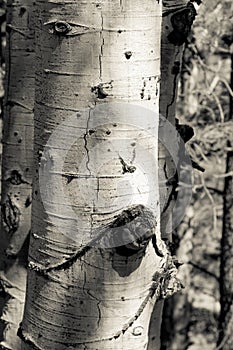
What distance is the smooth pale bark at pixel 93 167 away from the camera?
138cm

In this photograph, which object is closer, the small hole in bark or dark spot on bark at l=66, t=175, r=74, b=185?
dark spot on bark at l=66, t=175, r=74, b=185

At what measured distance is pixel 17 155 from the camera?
2334mm

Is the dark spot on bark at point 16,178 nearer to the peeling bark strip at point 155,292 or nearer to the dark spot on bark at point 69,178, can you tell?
the peeling bark strip at point 155,292

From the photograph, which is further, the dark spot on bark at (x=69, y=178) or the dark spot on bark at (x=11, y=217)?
the dark spot on bark at (x=11, y=217)

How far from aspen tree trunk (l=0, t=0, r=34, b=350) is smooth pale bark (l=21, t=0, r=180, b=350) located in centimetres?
80

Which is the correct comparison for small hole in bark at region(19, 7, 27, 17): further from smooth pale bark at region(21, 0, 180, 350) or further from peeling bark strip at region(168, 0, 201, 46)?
smooth pale bark at region(21, 0, 180, 350)

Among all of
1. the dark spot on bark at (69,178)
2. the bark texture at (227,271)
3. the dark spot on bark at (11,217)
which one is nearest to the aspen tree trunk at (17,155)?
the dark spot on bark at (11,217)

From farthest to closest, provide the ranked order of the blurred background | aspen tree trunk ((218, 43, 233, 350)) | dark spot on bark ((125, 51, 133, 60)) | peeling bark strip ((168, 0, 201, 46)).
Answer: aspen tree trunk ((218, 43, 233, 350)) < the blurred background < peeling bark strip ((168, 0, 201, 46)) < dark spot on bark ((125, 51, 133, 60))

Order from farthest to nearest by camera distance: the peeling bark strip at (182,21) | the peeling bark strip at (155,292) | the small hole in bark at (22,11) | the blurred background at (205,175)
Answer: the blurred background at (205,175) → the small hole in bark at (22,11) → the peeling bark strip at (182,21) → the peeling bark strip at (155,292)

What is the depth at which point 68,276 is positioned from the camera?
147cm

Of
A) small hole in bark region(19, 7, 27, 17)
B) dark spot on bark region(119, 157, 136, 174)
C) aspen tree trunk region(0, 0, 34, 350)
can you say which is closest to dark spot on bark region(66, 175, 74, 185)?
dark spot on bark region(119, 157, 136, 174)

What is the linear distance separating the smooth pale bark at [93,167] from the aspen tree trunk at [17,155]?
80 centimetres

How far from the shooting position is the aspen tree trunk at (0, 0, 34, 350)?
2.31 metres

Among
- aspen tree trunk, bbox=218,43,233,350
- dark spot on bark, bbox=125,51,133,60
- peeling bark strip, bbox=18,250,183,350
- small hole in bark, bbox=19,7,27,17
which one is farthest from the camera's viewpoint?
aspen tree trunk, bbox=218,43,233,350
